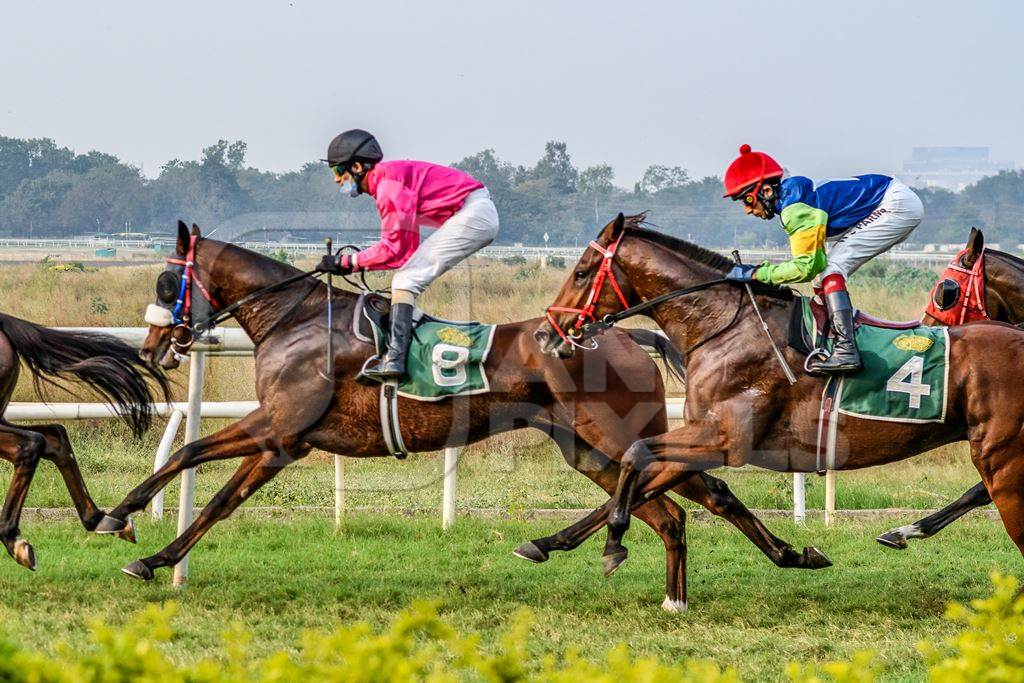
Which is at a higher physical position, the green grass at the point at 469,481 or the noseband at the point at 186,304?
the noseband at the point at 186,304

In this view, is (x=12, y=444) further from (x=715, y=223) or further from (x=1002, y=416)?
(x=715, y=223)

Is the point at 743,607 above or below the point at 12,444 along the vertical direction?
below

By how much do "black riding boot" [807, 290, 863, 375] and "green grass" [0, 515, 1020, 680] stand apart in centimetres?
119

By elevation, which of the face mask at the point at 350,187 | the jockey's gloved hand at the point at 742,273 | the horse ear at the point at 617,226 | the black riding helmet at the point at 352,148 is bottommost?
the jockey's gloved hand at the point at 742,273

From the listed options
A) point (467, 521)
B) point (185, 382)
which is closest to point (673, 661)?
point (467, 521)

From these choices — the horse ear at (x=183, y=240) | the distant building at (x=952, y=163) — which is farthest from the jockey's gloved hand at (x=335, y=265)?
the distant building at (x=952, y=163)

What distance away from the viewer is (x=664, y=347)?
6719 mm

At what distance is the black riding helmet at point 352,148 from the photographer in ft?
20.8

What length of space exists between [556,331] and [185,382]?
6148 mm

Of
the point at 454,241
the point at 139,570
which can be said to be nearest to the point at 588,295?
the point at 454,241

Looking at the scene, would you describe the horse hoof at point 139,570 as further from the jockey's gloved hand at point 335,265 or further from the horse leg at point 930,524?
the horse leg at point 930,524

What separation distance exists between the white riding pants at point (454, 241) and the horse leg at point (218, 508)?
104cm

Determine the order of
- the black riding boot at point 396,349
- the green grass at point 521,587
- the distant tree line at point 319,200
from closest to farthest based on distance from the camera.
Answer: the green grass at point 521,587 < the black riding boot at point 396,349 < the distant tree line at point 319,200

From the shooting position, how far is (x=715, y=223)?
27625 millimetres
